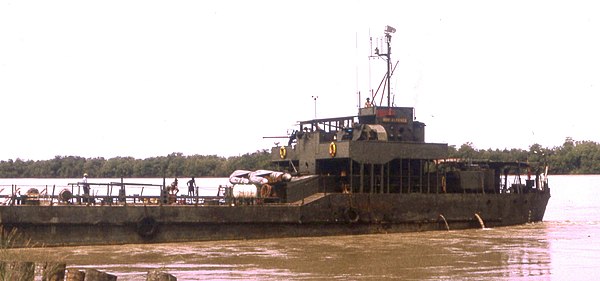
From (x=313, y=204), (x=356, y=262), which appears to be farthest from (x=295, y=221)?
(x=356, y=262)

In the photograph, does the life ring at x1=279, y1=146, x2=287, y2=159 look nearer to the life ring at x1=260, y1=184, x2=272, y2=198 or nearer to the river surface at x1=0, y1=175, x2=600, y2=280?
the life ring at x1=260, y1=184, x2=272, y2=198

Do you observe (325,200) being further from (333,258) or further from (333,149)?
(333,258)

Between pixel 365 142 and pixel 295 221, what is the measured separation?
3344mm

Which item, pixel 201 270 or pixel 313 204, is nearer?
pixel 201 270

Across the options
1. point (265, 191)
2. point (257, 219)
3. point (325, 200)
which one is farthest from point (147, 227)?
point (325, 200)

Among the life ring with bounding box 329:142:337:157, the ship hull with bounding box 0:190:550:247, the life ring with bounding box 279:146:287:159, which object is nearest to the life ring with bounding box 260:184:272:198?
the ship hull with bounding box 0:190:550:247

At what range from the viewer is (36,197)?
22.5 m

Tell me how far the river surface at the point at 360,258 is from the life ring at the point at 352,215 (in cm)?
62

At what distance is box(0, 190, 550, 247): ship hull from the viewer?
874 inches

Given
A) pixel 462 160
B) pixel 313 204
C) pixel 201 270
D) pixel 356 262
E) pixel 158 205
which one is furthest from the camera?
pixel 462 160

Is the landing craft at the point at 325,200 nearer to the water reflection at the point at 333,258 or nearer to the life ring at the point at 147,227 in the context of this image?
the life ring at the point at 147,227

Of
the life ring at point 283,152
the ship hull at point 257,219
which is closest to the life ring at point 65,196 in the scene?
the ship hull at point 257,219

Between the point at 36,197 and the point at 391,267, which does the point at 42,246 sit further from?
the point at 391,267

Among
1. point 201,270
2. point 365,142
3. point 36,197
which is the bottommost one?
point 201,270
